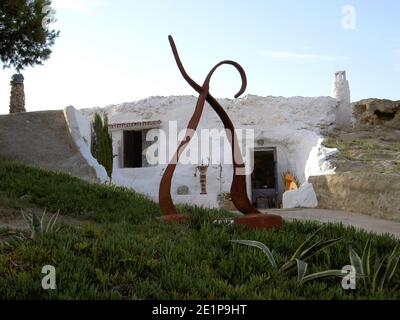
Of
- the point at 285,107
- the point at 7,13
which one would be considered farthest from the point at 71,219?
the point at 285,107

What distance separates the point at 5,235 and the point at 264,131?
14.4m

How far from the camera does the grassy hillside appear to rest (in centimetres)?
337

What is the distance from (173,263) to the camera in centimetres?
396

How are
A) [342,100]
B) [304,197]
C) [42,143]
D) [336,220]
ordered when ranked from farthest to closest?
[342,100] → [42,143] → [304,197] → [336,220]

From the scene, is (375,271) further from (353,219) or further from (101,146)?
(101,146)

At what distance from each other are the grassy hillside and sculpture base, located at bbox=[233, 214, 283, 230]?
186mm

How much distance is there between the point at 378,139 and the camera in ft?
56.7

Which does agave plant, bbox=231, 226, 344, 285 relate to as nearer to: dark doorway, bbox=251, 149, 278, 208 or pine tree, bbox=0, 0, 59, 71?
pine tree, bbox=0, 0, 59, 71

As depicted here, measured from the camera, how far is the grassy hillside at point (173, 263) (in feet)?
11.1

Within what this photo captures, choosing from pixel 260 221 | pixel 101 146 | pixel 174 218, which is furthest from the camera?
pixel 101 146

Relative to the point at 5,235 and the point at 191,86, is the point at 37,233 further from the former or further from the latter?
the point at 191,86

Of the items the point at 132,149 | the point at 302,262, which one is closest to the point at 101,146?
the point at 132,149

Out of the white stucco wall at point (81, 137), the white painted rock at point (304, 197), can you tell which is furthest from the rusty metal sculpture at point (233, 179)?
the white stucco wall at point (81, 137)

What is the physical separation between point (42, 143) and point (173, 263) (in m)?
10.4
